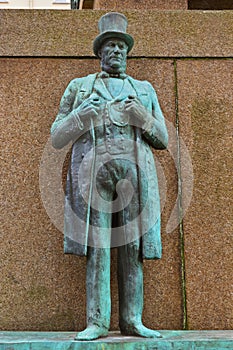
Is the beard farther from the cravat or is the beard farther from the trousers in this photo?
the trousers

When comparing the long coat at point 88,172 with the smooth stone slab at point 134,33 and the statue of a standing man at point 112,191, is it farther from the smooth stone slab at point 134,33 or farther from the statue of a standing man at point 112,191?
the smooth stone slab at point 134,33

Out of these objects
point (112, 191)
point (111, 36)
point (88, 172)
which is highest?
point (111, 36)

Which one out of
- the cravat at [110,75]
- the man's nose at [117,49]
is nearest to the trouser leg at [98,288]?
the cravat at [110,75]

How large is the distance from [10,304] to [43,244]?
23.4 inches

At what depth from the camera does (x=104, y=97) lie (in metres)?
4.94

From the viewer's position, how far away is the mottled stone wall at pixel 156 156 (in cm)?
545

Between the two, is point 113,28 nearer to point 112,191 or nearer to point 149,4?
point 112,191

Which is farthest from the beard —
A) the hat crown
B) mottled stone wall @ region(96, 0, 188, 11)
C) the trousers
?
mottled stone wall @ region(96, 0, 188, 11)

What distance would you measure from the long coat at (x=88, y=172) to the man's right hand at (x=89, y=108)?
10 cm

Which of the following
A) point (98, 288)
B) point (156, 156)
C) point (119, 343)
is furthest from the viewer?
point (156, 156)

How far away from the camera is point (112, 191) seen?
190 inches

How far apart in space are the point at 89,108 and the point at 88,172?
0.49m

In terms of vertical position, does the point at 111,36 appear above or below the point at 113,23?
below

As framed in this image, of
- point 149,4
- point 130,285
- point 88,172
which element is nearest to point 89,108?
point 88,172
